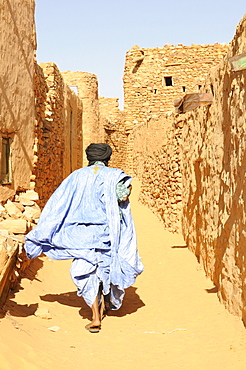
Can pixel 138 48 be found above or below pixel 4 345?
above

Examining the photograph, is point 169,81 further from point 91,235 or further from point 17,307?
point 17,307

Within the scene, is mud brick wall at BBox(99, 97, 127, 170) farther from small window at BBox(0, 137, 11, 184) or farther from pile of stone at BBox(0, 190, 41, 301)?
small window at BBox(0, 137, 11, 184)

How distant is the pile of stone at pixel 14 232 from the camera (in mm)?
3738

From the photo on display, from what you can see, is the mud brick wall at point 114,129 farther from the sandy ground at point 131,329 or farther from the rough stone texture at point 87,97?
the sandy ground at point 131,329

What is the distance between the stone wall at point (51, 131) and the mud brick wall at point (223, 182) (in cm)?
280

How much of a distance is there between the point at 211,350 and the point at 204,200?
2919mm

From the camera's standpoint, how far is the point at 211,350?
3.70 metres

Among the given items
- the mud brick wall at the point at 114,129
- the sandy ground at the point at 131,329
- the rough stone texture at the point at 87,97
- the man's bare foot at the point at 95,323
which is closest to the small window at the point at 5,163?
the sandy ground at the point at 131,329

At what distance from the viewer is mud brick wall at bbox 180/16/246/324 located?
423cm

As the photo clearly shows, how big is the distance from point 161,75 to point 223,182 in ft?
46.8

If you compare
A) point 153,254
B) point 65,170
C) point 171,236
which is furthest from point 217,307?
point 65,170

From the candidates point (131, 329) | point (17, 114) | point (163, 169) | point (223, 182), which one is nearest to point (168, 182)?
point (163, 169)

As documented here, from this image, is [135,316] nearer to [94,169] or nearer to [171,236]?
[94,169]

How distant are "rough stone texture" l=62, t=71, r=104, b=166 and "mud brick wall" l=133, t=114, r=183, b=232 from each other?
5.01 m
